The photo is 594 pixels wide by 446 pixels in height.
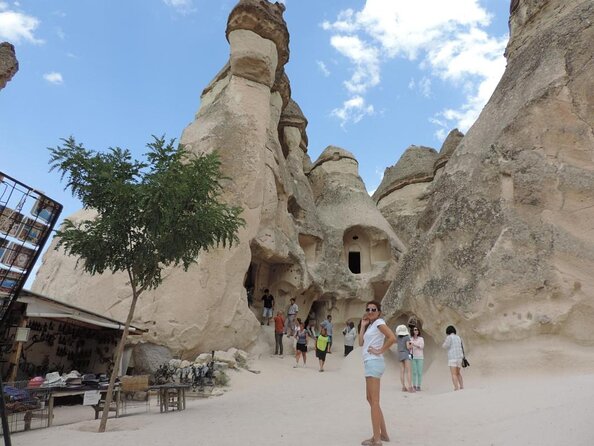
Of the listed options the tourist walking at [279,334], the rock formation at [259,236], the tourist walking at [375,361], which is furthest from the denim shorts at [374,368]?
the tourist walking at [279,334]

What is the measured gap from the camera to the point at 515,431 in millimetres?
4082

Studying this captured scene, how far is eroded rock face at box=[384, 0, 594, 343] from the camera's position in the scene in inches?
305

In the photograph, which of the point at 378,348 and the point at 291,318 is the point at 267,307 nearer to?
the point at 291,318

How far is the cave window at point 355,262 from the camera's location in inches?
818

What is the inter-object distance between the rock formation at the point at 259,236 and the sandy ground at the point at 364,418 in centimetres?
319

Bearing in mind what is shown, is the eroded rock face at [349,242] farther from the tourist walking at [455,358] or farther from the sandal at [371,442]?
the sandal at [371,442]

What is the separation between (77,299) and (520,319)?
10161 mm

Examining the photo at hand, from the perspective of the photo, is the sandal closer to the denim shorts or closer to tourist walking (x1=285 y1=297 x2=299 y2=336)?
the denim shorts

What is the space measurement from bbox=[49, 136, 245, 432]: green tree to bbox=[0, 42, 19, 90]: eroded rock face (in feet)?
5.11

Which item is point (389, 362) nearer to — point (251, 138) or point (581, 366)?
point (581, 366)

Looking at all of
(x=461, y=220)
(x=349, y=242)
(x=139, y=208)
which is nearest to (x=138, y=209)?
(x=139, y=208)

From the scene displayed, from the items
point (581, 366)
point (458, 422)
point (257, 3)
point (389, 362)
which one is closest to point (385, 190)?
point (257, 3)

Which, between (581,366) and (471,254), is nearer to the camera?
(581,366)

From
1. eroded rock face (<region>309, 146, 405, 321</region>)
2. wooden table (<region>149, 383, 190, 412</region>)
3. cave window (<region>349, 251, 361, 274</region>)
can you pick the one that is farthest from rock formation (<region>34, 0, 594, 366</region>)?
wooden table (<region>149, 383, 190, 412</region>)
